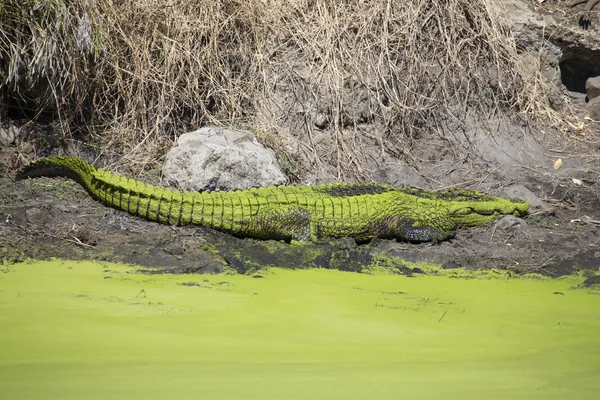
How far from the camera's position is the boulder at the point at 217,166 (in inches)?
247

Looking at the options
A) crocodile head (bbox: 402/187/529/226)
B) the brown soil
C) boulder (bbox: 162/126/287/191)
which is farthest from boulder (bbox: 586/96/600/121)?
boulder (bbox: 162/126/287/191)

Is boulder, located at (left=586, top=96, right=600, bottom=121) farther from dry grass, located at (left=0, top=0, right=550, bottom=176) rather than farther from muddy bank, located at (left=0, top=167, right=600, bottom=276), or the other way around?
muddy bank, located at (left=0, top=167, right=600, bottom=276)

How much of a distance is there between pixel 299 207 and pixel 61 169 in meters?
2.00

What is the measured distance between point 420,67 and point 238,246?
10.9ft

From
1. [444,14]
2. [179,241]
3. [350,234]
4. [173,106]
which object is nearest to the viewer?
[179,241]

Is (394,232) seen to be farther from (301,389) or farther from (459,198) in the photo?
(301,389)

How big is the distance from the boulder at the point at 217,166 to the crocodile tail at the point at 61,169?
2.28 feet

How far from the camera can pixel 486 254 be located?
18.7 feet

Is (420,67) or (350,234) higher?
(420,67)

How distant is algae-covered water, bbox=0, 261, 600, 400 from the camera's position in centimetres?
279

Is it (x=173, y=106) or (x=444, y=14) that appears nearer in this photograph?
(x=173, y=106)

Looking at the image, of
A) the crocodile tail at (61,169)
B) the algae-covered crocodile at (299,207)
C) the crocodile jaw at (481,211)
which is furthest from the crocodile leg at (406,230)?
the crocodile tail at (61,169)

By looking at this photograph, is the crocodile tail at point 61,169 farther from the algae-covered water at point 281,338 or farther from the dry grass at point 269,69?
the algae-covered water at point 281,338

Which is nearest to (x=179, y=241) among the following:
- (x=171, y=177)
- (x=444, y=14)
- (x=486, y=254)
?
(x=171, y=177)
